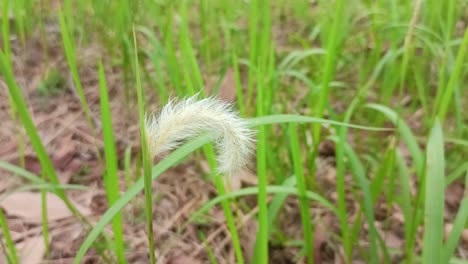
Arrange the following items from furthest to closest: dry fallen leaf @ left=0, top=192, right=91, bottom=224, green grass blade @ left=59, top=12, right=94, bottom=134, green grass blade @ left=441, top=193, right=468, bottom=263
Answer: dry fallen leaf @ left=0, top=192, right=91, bottom=224 < green grass blade @ left=59, top=12, right=94, bottom=134 < green grass blade @ left=441, top=193, right=468, bottom=263

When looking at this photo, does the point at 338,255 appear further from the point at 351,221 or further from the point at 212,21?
the point at 212,21

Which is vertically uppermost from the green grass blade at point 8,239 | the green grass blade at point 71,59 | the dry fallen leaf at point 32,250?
the green grass blade at point 71,59

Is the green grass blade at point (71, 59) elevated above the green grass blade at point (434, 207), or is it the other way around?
the green grass blade at point (71, 59)

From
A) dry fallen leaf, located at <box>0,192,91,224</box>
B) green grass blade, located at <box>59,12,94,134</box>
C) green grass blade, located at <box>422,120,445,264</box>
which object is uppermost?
green grass blade, located at <box>59,12,94,134</box>

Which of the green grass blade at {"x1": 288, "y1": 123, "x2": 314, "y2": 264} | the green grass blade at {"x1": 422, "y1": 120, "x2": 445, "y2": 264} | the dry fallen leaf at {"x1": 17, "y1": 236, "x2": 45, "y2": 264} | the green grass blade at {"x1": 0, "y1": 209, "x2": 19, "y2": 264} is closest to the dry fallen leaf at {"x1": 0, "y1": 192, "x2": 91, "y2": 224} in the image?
the dry fallen leaf at {"x1": 17, "y1": 236, "x2": 45, "y2": 264}

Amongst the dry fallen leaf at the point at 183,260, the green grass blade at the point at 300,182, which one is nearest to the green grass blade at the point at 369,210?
the green grass blade at the point at 300,182

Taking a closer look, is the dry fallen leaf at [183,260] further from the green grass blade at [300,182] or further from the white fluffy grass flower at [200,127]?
the white fluffy grass flower at [200,127]

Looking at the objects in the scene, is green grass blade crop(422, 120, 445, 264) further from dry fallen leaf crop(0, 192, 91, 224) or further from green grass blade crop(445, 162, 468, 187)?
dry fallen leaf crop(0, 192, 91, 224)

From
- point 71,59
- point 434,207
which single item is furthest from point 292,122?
point 71,59
